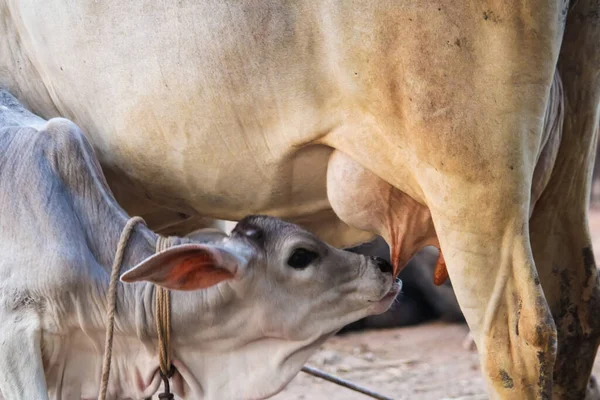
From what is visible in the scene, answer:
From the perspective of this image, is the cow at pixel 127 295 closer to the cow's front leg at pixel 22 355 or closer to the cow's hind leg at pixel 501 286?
the cow's front leg at pixel 22 355

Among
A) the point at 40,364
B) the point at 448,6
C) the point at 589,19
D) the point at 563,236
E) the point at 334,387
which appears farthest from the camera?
the point at 334,387

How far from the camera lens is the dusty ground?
13.4 ft

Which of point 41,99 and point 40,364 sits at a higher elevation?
point 41,99

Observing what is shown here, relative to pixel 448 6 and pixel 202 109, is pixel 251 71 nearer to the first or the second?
pixel 202 109

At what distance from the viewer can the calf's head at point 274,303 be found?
2537 millimetres

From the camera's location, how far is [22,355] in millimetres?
2412

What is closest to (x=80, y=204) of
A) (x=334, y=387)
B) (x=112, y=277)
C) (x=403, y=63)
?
(x=112, y=277)

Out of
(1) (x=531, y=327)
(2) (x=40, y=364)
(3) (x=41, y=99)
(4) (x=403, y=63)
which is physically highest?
(4) (x=403, y=63)

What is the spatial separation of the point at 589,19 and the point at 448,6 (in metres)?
0.53

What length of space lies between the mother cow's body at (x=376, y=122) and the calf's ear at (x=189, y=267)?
298mm

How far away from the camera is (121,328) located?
8.22ft

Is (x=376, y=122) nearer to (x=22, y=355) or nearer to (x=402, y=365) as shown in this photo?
(x=22, y=355)

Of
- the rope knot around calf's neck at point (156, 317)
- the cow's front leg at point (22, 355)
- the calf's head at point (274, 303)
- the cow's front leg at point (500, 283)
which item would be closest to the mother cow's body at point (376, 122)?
the cow's front leg at point (500, 283)

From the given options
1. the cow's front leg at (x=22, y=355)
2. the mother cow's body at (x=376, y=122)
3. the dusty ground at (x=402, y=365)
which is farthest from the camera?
the dusty ground at (x=402, y=365)
